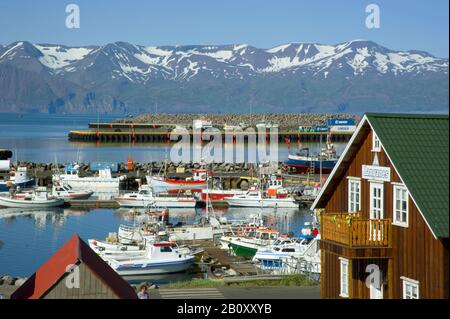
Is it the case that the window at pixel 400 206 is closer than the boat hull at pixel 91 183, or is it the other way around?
the window at pixel 400 206

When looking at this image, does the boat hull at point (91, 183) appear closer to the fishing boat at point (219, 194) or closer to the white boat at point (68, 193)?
the white boat at point (68, 193)

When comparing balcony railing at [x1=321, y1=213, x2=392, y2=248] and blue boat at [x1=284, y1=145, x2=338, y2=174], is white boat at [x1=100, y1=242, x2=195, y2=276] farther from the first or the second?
blue boat at [x1=284, y1=145, x2=338, y2=174]

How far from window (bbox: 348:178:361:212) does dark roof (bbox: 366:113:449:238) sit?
148 cm

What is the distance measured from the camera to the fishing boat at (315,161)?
76.6 metres

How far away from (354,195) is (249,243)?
20477 mm

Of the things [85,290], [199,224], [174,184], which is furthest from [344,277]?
[174,184]

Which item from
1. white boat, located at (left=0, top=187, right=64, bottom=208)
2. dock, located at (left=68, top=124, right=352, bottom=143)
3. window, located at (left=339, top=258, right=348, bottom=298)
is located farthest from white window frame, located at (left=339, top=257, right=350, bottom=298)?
dock, located at (left=68, top=124, right=352, bottom=143)

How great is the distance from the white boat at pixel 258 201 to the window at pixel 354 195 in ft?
136

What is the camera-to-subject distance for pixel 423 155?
13.2m

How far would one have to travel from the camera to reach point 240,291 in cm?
1917

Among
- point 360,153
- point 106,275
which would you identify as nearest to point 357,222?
point 360,153

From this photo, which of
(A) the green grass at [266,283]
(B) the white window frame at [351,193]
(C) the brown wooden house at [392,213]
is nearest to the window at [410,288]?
(C) the brown wooden house at [392,213]

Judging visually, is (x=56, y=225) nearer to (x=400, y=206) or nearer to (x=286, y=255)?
(x=286, y=255)

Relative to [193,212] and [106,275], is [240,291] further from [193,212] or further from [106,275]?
[193,212]
